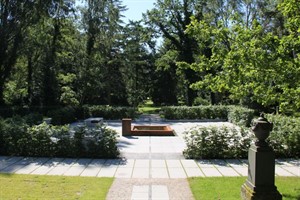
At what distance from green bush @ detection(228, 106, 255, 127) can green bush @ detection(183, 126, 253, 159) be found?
26.0ft

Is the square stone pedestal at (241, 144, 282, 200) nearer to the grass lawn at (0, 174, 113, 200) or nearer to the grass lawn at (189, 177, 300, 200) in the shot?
the grass lawn at (189, 177, 300, 200)

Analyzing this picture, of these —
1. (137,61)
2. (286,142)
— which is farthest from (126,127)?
(137,61)

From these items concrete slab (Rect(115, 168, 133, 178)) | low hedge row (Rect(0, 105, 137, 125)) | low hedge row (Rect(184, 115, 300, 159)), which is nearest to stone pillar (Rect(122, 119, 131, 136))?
low hedge row (Rect(184, 115, 300, 159))

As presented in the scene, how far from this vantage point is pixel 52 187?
638 centimetres

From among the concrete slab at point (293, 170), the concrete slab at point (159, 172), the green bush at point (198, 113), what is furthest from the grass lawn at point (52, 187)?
the green bush at point (198, 113)

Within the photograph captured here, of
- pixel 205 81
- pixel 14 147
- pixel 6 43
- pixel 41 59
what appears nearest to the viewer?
pixel 205 81

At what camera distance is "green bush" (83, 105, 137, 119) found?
74.5ft

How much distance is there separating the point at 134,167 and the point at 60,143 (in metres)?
2.56

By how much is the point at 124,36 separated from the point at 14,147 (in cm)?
2900

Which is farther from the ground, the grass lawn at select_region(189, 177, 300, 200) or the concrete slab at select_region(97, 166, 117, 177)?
the grass lawn at select_region(189, 177, 300, 200)

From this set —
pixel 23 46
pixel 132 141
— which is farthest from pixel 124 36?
pixel 132 141

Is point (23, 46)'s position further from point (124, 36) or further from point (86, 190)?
point (86, 190)

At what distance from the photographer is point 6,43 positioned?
20.9 meters

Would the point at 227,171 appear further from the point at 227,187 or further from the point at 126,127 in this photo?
the point at 126,127
